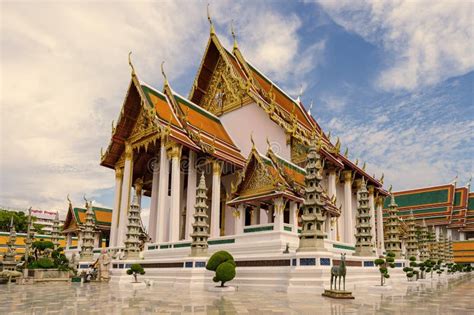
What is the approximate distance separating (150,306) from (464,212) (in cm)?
4370

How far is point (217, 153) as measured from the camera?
68.3 feet

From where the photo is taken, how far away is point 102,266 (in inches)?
698

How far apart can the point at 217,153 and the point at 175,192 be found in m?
2.98

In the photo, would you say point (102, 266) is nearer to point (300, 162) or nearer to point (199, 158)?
point (199, 158)

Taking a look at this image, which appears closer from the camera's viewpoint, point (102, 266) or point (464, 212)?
point (102, 266)

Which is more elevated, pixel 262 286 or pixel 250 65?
pixel 250 65

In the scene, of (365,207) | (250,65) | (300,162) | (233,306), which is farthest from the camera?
(250,65)

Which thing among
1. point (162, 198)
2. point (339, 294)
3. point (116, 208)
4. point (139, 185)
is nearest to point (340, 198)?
point (162, 198)

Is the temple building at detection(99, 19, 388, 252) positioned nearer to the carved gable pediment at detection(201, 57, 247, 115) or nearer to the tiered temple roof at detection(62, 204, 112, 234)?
the carved gable pediment at detection(201, 57, 247, 115)

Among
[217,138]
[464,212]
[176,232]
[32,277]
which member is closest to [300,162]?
[217,138]

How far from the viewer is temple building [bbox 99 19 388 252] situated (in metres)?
18.6

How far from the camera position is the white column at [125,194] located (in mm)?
21281

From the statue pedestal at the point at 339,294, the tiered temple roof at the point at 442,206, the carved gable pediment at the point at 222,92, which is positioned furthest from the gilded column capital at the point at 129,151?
the tiered temple roof at the point at 442,206

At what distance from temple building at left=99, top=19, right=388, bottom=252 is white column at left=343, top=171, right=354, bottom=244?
0.20 ft
